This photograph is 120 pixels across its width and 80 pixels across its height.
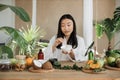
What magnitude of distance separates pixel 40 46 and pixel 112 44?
2.32ft

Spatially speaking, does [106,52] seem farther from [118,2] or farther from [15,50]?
[15,50]

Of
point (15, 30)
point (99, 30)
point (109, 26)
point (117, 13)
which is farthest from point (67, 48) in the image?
point (15, 30)

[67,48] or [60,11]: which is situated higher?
[60,11]

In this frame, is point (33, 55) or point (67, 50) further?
point (67, 50)

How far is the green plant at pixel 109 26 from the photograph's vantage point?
1993 millimetres

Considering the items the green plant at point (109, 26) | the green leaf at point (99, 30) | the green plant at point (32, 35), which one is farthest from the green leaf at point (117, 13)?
the green plant at point (32, 35)

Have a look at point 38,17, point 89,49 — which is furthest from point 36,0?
point 89,49

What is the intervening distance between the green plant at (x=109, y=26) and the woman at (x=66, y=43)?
20 cm

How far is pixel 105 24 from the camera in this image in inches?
79.6

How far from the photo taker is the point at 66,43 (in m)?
1.99

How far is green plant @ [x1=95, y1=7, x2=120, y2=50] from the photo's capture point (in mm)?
1993

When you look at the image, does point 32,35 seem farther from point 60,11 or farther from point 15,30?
point 15,30

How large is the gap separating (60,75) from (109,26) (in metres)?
0.80

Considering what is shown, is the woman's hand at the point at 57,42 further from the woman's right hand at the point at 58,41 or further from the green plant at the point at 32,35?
the green plant at the point at 32,35
